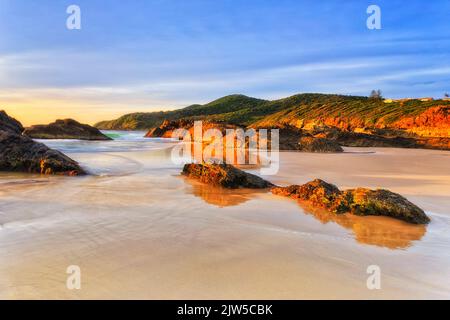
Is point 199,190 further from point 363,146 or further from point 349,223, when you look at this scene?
point 363,146

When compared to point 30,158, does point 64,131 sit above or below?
above

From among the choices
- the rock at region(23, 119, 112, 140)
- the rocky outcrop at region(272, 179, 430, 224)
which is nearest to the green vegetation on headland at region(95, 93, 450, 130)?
the rock at region(23, 119, 112, 140)

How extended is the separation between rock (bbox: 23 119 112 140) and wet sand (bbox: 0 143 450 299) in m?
22.2

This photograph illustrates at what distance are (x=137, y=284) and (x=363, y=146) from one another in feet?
69.3

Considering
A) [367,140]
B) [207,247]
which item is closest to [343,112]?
[367,140]

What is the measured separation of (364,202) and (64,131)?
26.4 metres

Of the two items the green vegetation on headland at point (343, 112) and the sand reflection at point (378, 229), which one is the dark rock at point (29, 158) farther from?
the green vegetation on headland at point (343, 112)

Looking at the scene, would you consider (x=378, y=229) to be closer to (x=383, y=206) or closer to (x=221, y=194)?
(x=383, y=206)

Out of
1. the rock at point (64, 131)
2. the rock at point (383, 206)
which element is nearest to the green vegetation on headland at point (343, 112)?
the rock at point (64, 131)

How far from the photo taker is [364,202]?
4789 mm

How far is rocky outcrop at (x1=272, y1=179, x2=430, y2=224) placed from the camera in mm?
4490

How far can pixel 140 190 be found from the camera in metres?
6.40

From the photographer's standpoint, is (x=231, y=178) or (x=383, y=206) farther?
(x=231, y=178)
